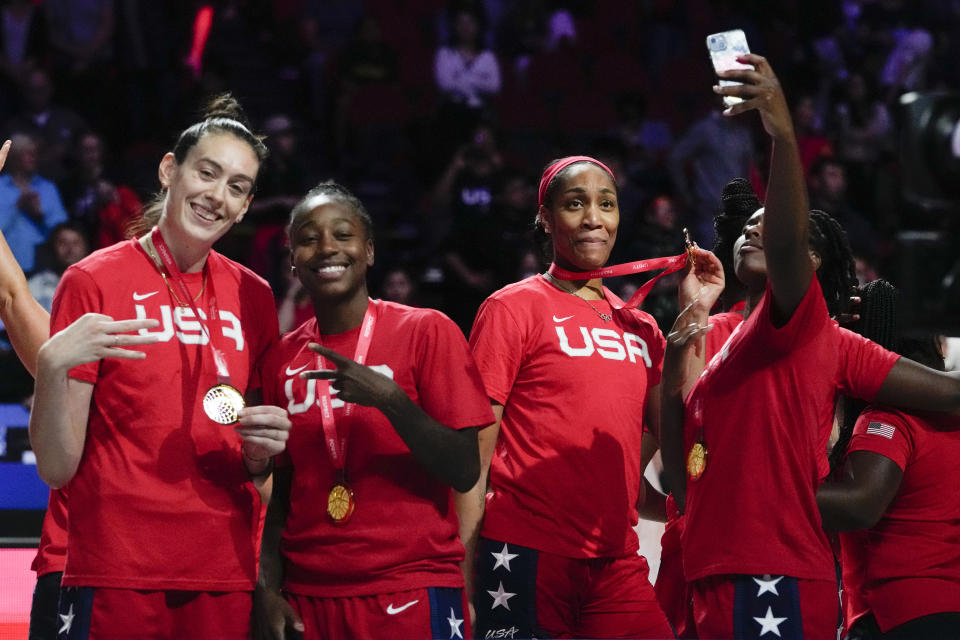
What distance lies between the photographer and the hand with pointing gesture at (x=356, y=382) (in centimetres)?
316

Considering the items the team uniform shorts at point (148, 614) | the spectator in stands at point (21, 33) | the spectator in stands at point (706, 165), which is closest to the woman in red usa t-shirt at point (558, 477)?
the team uniform shorts at point (148, 614)

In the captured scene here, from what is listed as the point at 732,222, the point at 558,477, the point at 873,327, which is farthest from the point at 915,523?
the point at 732,222

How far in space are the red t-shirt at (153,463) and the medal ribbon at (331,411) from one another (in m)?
0.25

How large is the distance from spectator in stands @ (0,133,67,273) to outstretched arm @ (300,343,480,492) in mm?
5813

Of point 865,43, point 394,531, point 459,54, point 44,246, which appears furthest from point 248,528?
point 865,43

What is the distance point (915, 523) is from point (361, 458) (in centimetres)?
165

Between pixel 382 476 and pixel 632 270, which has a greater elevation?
pixel 632 270

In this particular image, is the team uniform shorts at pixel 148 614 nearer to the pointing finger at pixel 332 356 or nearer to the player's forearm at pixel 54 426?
the player's forearm at pixel 54 426

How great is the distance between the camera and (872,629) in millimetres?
3760

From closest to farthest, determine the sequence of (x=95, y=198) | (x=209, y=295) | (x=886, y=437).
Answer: (x=209, y=295) → (x=886, y=437) → (x=95, y=198)

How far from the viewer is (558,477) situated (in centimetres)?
390

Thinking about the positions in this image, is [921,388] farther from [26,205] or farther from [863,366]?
[26,205]

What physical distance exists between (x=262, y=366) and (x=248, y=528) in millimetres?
458

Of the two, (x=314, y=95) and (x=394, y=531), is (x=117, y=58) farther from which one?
(x=394, y=531)
